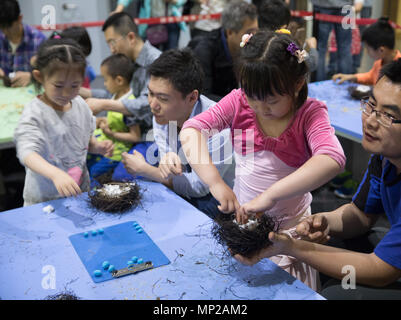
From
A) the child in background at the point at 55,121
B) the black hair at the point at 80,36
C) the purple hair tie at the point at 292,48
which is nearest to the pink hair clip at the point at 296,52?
the purple hair tie at the point at 292,48

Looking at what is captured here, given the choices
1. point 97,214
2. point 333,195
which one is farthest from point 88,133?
point 333,195

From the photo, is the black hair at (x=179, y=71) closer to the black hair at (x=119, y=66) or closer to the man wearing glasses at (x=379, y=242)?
the man wearing glasses at (x=379, y=242)

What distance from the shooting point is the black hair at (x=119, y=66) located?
3039 mm

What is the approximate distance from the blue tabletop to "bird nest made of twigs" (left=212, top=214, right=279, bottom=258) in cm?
134

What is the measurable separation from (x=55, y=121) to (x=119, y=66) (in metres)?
1.03

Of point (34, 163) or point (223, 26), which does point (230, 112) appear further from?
point (223, 26)

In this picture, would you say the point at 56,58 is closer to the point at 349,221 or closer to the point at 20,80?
the point at 349,221

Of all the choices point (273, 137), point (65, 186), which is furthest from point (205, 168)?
point (65, 186)

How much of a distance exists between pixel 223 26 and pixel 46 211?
2.16 m

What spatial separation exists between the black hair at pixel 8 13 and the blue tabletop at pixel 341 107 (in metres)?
2.50

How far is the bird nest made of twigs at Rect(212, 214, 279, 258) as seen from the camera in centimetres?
136
